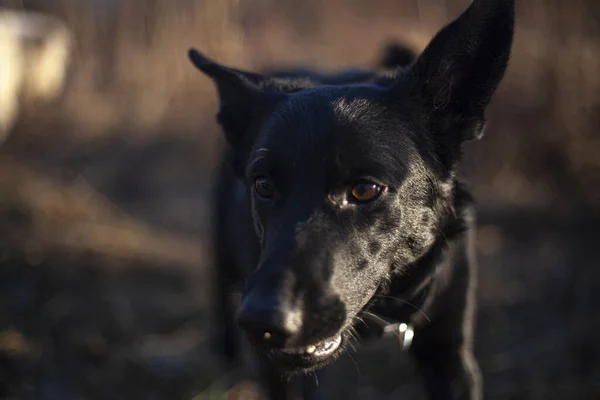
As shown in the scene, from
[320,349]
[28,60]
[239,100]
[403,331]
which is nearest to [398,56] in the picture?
[239,100]

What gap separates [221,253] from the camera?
4027 mm

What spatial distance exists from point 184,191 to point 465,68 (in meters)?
5.30

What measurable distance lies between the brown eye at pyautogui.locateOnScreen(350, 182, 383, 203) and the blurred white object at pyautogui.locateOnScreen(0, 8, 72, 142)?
4.23 meters

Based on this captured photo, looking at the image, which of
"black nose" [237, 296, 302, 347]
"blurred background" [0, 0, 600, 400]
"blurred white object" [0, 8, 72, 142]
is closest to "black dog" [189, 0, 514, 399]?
"black nose" [237, 296, 302, 347]

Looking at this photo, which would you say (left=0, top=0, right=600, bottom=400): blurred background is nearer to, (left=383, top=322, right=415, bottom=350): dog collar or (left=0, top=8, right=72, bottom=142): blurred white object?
(left=0, top=8, right=72, bottom=142): blurred white object

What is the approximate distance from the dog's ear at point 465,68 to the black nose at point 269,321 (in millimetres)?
1074

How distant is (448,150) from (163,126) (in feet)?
17.5

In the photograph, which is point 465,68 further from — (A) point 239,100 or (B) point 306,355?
(B) point 306,355

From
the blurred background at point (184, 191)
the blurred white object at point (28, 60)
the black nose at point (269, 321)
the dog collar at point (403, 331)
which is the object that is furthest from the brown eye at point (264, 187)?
the blurred white object at point (28, 60)

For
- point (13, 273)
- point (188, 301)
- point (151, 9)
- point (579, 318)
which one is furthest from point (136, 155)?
point (579, 318)

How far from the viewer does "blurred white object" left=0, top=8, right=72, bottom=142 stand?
548 cm

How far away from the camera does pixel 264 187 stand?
2.36 meters

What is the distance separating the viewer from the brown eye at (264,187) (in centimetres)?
233

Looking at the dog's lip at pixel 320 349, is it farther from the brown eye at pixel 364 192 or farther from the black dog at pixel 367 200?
the brown eye at pixel 364 192
